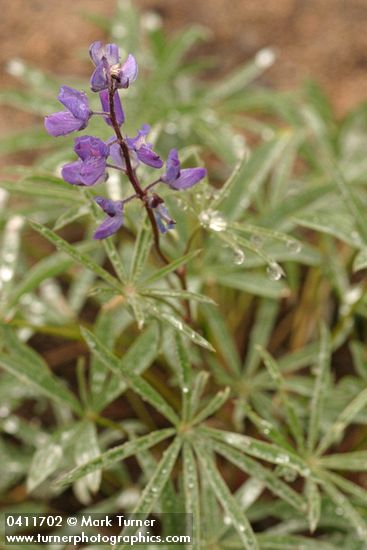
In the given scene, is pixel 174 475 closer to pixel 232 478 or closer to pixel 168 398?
pixel 232 478

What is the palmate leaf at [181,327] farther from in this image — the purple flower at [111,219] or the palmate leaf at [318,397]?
the palmate leaf at [318,397]

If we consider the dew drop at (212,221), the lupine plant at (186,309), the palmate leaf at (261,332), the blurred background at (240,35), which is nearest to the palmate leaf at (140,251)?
the lupine plant at (186,309)

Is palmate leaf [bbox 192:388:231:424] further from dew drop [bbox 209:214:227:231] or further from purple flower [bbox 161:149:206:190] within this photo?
purple flower [bbox 161:149:206:190]

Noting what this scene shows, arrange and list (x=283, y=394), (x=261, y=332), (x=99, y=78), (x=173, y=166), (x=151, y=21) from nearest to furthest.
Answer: (x=99, y=78)
(x=173, y=166)
(x=283, y=394)
(x=261, y=332)
(x=151, y=21)

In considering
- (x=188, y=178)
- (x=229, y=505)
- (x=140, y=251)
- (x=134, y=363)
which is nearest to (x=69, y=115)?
(x=188, y=178)

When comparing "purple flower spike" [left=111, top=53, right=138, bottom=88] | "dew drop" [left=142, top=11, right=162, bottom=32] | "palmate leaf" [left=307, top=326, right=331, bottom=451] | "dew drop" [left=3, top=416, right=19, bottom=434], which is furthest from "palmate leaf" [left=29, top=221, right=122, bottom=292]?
"dew drop" [left=142, top=11, right=162, bottom=32]

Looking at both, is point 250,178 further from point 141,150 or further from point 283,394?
point 141,150
